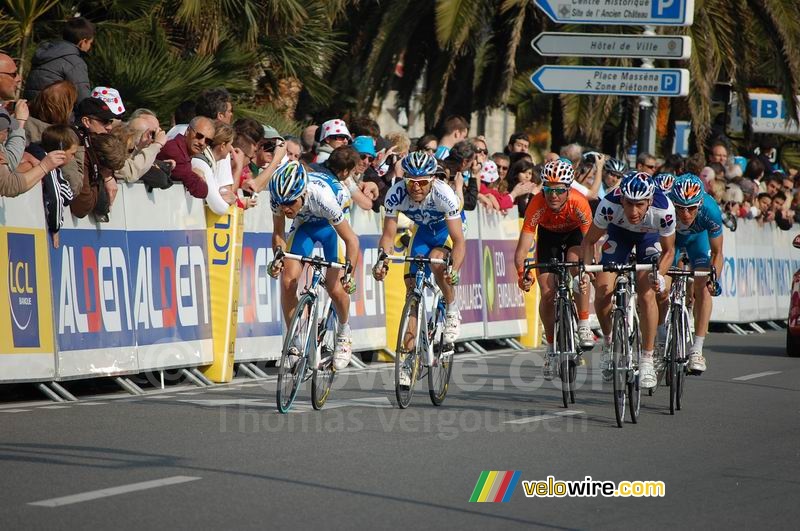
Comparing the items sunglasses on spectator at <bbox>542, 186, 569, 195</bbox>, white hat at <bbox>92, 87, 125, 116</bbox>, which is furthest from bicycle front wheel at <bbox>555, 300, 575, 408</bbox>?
white hat at <bbox>92, 87, 125, 116</bbox>

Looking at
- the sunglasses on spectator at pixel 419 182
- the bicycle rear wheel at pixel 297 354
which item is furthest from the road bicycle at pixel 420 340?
the bicycle rear wheel at pixel 297 354

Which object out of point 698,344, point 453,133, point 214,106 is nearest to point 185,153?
point 214,106

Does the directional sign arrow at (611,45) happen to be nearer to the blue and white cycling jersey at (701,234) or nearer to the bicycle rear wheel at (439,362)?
the blue and white cycling jersey at (701,234)

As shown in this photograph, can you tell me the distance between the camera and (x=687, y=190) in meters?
11.9

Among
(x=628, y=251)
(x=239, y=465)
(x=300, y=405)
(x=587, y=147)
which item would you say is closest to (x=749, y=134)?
(x=587, y=147)

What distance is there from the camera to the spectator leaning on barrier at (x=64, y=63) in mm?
12016

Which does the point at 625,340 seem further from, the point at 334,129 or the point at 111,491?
the point at 334,129

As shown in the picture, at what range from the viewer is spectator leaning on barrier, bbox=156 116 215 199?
12195mm

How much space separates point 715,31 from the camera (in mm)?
22531

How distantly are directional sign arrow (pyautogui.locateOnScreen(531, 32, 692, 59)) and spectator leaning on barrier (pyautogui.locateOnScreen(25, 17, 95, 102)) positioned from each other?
7254 mm

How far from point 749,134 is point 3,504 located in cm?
2202

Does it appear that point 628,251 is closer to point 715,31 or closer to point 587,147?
point 715,31

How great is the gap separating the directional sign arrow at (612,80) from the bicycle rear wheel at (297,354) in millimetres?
8635

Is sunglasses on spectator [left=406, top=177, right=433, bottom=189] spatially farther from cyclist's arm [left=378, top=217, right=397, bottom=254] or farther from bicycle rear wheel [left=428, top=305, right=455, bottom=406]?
bicycle rear wheel [left=428, top=305, right=455, bottom=406]
